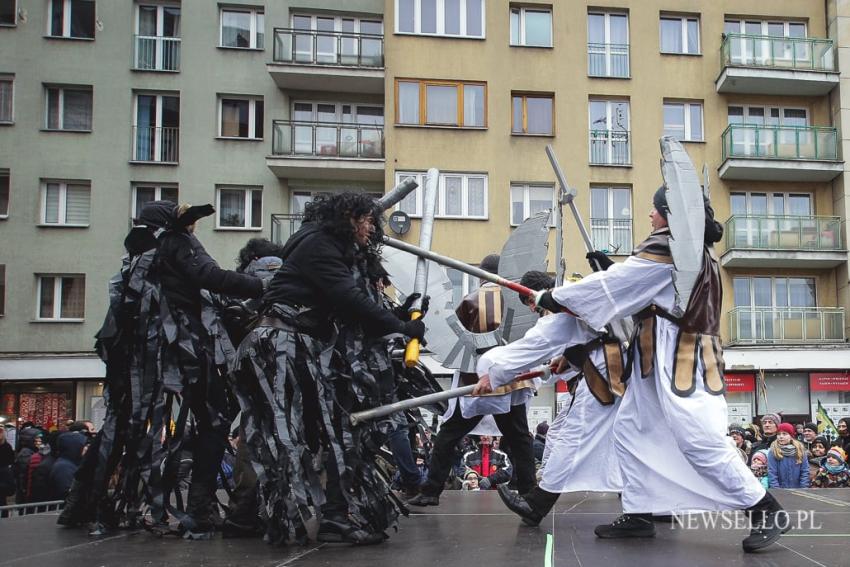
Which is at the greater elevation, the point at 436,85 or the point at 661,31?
the point at 661,31

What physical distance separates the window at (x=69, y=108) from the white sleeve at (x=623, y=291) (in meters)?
21.0

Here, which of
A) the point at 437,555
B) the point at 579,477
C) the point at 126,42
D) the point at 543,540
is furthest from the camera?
the point at 126,42

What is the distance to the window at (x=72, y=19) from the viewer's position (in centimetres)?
2284

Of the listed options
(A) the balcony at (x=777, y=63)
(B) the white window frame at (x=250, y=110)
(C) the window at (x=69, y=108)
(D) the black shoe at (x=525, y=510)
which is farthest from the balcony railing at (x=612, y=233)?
(D) the black shoe at (x=525, y=510)

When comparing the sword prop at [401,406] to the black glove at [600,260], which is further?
the black glove at [600,260]

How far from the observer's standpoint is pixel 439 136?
75.2ft

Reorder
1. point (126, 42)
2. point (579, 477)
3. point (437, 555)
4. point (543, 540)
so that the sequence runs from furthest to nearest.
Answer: point (126, 42) < point (579, 477) < point (543, 540) < point (437, 555)

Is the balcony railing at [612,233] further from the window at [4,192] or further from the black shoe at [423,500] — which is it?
the black shoe at [423,500]

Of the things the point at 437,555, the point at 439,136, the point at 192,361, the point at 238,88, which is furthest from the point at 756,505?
the point at 238,88

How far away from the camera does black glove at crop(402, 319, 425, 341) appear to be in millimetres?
4521

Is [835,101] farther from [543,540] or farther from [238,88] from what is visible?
[543,540]

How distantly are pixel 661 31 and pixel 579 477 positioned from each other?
70.3 ft

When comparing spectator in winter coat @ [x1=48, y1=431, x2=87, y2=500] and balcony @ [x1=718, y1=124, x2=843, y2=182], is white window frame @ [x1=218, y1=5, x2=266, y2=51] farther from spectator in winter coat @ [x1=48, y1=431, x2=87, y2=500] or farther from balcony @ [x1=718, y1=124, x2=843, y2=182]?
Result: spectator in winter coat @ [x1=48, y1=431, x2=87, y2=500]

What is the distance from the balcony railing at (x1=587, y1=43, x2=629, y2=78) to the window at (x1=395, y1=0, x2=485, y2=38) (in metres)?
3.14
